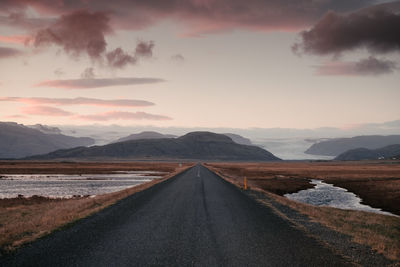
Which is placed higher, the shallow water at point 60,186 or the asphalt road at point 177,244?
the asphalt road at point 177,244

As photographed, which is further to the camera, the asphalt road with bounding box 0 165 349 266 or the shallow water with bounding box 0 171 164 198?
the shallow water with bounding box 0 171 164 198

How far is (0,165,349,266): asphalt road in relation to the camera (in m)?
9.48

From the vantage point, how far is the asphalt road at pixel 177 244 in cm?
948

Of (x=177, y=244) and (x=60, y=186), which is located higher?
Answer: (x=177, y=244)

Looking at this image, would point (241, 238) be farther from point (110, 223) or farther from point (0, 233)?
point (0, 233)

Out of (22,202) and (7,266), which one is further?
(22,202)

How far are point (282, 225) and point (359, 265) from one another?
Answer: 618 centimetres

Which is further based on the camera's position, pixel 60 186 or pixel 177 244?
pixel 60 186

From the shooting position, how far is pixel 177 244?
1140 cm

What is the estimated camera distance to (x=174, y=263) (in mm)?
9211

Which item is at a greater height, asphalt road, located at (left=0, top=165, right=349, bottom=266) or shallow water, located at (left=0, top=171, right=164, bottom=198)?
asphalt road, located at (left=0, top=165, right=349, bottom=266)

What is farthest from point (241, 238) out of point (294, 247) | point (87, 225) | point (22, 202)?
point (22, 202)

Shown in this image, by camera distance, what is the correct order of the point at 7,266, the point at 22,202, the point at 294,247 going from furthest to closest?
the point at 22,202 < the point at 294,247 < the point at 7,266

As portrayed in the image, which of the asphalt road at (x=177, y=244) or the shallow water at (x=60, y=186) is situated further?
the shallow water at (x=60, y=186)
